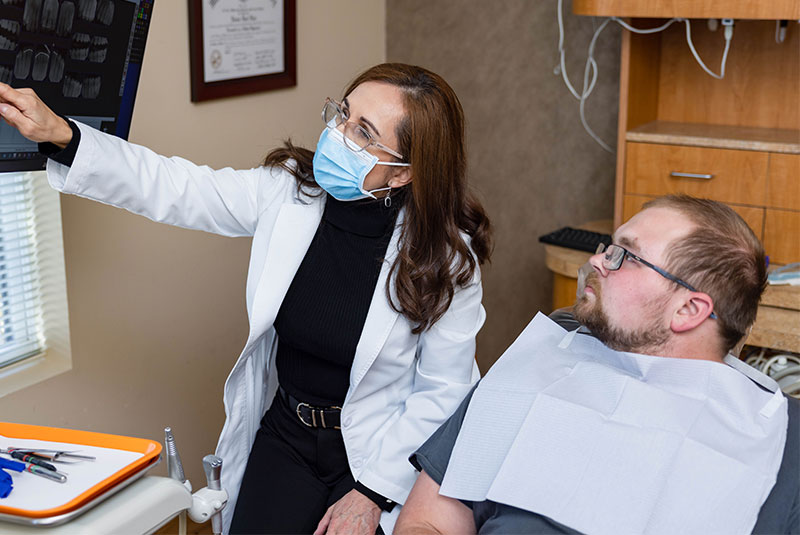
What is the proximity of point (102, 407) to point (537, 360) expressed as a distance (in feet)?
3.97

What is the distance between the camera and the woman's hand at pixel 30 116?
1.29m

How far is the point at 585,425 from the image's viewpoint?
1.30 m

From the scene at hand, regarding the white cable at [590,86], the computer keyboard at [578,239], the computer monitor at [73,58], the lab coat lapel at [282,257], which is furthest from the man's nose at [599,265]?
the white cable at [590,86]

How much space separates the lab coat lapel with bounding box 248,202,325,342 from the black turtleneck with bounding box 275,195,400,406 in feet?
0.07

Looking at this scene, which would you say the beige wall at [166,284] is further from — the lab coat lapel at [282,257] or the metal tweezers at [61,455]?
the metal tweezers at [61,455]

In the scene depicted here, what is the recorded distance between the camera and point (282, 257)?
1656mm

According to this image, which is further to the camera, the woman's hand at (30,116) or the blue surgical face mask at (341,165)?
the blue surgical face mask at (341,165)

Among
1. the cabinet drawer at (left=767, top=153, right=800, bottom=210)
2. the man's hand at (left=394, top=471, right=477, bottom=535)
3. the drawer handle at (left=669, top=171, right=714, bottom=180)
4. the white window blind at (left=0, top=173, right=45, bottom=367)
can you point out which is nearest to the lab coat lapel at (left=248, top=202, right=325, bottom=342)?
the man's hand at (left=394, top=471, right=477, bottom=535)

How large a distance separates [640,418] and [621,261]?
259 millimetres

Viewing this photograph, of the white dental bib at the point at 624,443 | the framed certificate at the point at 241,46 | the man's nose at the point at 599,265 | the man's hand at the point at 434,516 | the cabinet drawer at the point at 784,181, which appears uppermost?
the framed certificate at the point at 241,46

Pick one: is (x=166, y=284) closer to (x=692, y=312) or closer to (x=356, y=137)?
(x=356, y=137)

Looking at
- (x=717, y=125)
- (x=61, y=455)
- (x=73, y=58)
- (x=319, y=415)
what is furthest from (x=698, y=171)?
(x=61, y=455)

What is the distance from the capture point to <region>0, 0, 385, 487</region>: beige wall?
205 cm

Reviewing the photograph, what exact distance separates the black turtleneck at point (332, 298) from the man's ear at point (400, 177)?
1.6 inches
